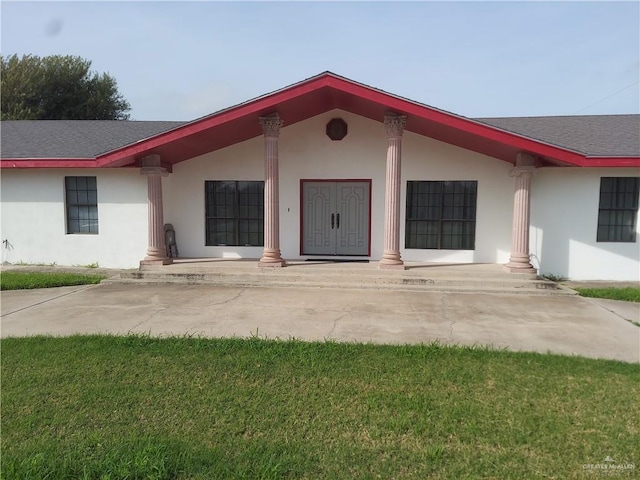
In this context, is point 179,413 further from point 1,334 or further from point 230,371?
point 1,334

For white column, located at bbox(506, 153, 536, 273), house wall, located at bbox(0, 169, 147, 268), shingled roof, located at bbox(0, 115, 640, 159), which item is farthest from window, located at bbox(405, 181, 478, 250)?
house wall, located at bbox(0, 169, 147, 268)

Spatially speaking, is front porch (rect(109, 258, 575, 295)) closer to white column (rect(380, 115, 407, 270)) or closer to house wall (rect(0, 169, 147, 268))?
white column (rect(380, 115, 407, 270))

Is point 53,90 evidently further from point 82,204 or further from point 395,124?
point 395,124

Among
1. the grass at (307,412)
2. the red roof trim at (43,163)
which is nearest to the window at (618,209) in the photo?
the grass at (307,412)

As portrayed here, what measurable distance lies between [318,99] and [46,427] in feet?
29.1

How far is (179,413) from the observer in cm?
387

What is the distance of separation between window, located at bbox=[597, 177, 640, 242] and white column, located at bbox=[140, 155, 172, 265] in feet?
36.5

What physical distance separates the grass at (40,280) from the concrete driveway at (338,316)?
0.42 metres

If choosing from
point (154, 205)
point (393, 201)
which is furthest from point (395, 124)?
point (154, 205)

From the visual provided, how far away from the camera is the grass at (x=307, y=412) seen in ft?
10.5

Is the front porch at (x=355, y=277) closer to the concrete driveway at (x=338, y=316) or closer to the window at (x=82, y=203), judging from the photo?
the concrete driveway at (x=338, y=316)

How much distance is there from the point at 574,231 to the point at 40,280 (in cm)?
1299

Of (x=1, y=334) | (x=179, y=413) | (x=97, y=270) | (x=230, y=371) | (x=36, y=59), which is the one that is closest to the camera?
(x=179, y=413)

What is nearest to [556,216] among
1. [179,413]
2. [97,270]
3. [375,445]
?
[375,445]
